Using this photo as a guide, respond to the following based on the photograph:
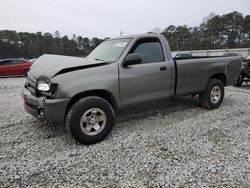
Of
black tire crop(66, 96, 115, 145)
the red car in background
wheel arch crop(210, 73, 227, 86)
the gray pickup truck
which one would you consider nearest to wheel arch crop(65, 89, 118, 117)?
the gray pickup truck

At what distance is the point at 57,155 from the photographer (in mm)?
Result: 3506

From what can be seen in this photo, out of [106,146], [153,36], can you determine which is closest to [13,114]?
[106,146]

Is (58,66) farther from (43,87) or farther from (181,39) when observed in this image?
(181,39)

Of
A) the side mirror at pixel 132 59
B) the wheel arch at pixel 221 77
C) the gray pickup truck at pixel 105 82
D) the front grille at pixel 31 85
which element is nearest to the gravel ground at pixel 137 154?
the gray pickup truck at pixel 105 82

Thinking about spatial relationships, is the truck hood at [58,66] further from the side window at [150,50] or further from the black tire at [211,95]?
the black tire at [211,95]

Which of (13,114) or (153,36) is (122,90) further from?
(13,114)

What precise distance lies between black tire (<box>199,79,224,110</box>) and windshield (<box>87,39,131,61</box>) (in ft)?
8.18

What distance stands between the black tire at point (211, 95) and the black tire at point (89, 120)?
9.36ft

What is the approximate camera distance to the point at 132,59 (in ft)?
13.5

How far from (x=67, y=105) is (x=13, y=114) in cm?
274

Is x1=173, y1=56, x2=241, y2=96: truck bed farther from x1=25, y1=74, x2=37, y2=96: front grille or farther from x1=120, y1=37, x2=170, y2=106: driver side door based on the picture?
x1=25, y1=74, x2=37, y2=96: front grille

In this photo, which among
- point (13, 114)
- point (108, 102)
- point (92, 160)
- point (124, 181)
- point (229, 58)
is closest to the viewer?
point (124, 181)

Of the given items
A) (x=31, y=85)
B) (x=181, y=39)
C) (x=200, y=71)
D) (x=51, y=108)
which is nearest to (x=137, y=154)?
(x=51, y=108)

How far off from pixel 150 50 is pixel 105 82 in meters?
1.37
